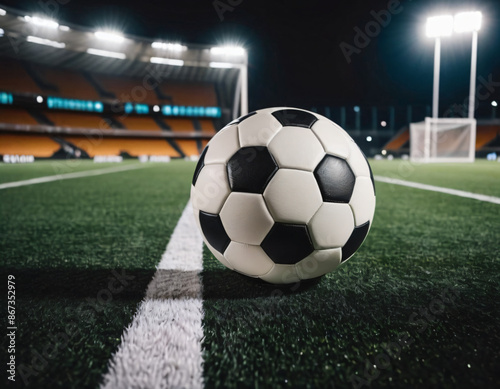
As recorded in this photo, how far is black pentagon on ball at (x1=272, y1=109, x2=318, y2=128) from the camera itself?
4.48 ft

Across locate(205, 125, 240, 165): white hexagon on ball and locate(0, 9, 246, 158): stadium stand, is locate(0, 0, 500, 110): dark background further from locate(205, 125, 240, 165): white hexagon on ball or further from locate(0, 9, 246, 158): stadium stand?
locate(205, 125, 240, 165): white hexagon on ball

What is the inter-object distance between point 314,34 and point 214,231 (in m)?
27.3

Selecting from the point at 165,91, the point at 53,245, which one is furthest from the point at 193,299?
the point at 165,91

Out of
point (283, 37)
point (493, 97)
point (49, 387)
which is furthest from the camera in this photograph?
point (493, 97)

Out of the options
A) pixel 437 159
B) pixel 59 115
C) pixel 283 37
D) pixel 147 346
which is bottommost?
pixel 437 159

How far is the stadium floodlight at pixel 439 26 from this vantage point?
17828 mm

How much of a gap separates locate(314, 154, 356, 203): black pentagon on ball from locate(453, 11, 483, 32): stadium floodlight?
69.6 feet

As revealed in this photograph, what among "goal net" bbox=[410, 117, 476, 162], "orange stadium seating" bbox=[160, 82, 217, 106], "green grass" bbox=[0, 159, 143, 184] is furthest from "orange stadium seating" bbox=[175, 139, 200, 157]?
"goal net" bbox=[410, 117, 476, 162]

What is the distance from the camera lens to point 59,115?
28406 mm

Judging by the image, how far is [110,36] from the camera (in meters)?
25.3

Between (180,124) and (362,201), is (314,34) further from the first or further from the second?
(362,201)

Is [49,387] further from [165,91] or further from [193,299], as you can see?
[165,91]

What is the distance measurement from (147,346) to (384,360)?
2.06 feet

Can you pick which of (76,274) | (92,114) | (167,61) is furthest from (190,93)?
(76,274)
